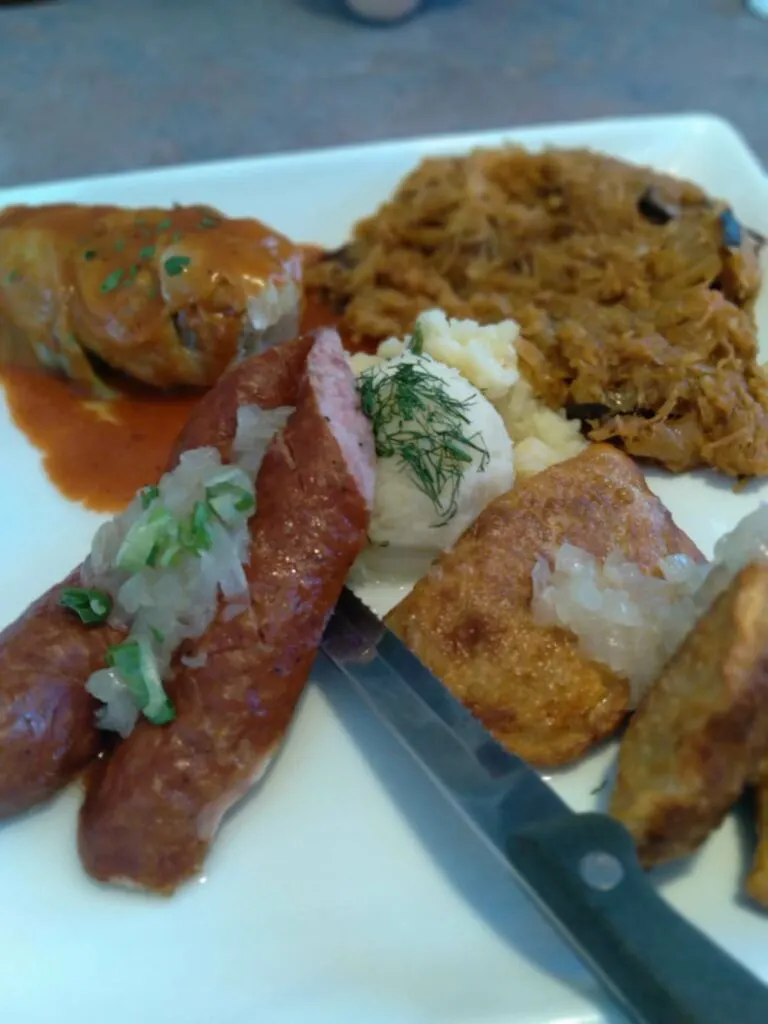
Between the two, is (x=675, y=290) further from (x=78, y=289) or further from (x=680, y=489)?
(x=78, y=289)

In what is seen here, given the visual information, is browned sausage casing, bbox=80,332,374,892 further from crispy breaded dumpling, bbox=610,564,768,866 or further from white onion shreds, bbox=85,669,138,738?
crispy breaded dumpling, bbox=610,564,768,866

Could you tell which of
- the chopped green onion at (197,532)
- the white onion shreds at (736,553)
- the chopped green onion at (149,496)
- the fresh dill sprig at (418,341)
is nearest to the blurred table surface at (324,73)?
the fresh dill sprig at (418,341)

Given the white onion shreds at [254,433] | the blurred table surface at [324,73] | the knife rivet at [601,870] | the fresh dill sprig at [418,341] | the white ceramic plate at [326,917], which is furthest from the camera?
the blurred table surface at [324,73]

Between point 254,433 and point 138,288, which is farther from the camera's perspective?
point 138,288

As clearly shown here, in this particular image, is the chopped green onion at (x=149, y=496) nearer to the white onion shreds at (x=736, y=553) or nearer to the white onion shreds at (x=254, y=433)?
the white onion shreds at (x=254, y=433)

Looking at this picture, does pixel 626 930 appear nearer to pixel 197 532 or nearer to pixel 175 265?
pixel 197 532

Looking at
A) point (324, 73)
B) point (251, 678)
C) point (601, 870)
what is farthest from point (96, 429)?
point (324, 73)
